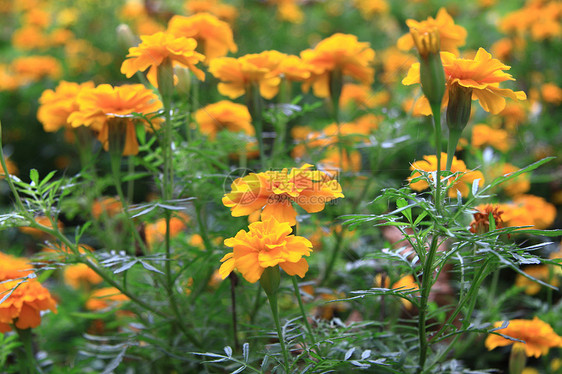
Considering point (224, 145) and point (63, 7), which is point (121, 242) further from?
point (63, 7)

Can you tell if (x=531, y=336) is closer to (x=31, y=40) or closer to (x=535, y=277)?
(x=535, y=277)

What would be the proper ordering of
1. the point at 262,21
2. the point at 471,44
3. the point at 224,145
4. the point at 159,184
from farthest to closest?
1. the point at 262,21
2. the point at 471,44
3. the point at 224,145
4. the point at 159,184

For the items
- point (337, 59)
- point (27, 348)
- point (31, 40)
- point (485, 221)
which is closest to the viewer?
point (485, 221)

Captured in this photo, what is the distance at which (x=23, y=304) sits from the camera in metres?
0.81

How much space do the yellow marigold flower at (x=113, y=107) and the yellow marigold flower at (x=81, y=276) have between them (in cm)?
79

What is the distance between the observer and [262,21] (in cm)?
263

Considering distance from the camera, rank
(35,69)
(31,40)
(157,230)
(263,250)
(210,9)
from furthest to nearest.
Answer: (31,40), (35,69), (210,9), (157,230), (263,250)

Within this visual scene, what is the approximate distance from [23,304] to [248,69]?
0.54 meters

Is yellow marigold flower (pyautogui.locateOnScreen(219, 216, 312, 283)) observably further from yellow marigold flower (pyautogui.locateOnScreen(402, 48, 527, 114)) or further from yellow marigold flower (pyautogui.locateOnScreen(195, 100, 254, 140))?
yellow marigold flower (pyautogui.locateOnScreen(195, 100, 254, 140))

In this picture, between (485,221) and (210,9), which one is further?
(210,9)

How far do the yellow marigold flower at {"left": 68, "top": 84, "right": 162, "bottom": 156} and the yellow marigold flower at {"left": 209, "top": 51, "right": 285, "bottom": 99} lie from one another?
13 cm

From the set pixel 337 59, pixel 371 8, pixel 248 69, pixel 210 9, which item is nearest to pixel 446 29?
pixel 337 59

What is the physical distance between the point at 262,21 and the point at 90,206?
180cm

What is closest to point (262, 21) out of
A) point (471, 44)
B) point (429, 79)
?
point (471, 44)
